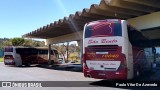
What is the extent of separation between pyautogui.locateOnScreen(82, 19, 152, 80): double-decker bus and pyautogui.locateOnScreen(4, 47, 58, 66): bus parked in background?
80.4ft

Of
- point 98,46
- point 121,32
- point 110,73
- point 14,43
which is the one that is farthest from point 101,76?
point 14,43

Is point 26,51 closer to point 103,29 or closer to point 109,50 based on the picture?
point 103,29

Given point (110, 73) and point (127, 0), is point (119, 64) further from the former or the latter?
point (127, 0)

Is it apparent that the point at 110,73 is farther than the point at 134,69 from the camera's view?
No

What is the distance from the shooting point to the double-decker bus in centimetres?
1362

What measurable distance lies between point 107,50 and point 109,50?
10 cm

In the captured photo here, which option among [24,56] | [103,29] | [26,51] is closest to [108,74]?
[103,29]

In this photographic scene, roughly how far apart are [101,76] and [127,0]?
443cm

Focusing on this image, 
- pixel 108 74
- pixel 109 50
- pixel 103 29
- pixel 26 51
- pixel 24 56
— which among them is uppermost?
pixel 103 29

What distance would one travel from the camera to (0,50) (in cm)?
9950

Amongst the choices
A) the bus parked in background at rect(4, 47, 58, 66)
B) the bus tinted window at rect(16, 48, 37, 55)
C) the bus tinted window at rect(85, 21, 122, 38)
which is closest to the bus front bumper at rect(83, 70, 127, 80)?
the bus tinted window at rect(85, 21, 122, 38)

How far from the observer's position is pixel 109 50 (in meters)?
13.9

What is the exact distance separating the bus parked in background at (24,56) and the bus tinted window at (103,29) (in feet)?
80.7

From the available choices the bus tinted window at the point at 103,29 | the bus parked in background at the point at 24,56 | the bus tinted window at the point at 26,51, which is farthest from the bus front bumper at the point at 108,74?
the bus tinted window at the point at 26,51
